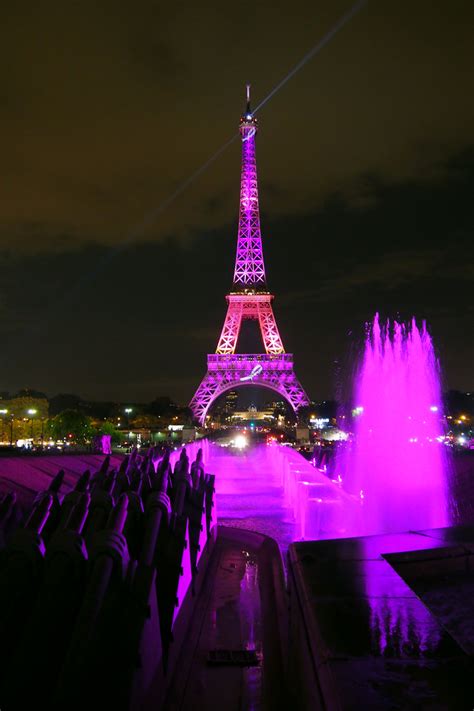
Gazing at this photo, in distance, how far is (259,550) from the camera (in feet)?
29.0

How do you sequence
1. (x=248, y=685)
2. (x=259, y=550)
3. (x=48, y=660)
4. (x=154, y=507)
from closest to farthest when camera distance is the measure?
(x=48, y=660) < (x=248, y=685) < (x=154, y=507) < (x=259, y=550)

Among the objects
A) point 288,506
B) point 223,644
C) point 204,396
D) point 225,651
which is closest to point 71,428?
point 204,396

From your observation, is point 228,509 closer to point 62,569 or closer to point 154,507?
point 154,507

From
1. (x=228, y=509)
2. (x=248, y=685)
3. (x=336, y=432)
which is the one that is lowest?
(x=248, y=685)

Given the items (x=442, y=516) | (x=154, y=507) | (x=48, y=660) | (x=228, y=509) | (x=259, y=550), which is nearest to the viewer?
(x=48, y=660)

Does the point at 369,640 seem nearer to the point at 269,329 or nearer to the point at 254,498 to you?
the point at 254,498

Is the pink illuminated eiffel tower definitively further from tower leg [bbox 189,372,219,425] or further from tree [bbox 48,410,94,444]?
tree [bbox 48,410,94,444]

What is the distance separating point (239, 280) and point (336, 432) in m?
25.7

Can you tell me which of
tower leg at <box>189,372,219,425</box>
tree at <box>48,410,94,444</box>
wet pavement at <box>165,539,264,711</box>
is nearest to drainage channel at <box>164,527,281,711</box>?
wet pavement at <box>165,539,264,711</box>

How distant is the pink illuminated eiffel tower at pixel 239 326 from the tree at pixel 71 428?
2623cm

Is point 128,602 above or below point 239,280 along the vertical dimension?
below

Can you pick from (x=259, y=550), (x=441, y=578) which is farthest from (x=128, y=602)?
(x=259, y=550)

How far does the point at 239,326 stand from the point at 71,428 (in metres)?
37.8

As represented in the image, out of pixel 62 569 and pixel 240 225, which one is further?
pixel 240 225
